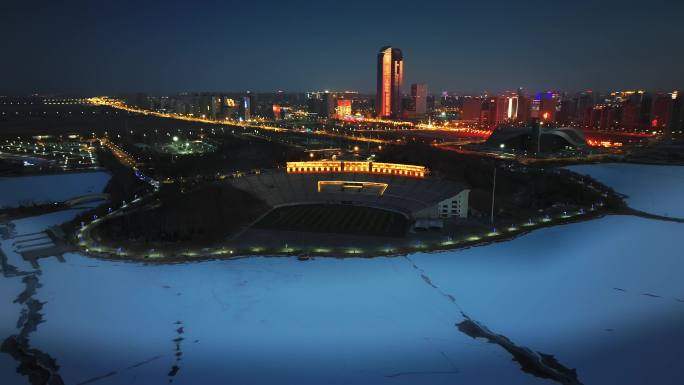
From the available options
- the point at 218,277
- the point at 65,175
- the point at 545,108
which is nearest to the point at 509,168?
the point at 218,277

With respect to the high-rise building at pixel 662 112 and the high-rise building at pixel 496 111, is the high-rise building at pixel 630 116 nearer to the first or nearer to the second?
the high-rise building at pixel 662 112

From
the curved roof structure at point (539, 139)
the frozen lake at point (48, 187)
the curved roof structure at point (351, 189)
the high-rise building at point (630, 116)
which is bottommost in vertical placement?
the frozen lake at point (48, 187)

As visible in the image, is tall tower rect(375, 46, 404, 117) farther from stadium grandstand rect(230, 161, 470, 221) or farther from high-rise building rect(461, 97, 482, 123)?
stadium grandstand rect(230, 161, 470, 221)

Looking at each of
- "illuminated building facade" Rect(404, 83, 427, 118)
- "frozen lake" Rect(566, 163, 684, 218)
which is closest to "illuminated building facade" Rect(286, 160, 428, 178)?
"frozen lake" Rect(566, 163, 684, 218)

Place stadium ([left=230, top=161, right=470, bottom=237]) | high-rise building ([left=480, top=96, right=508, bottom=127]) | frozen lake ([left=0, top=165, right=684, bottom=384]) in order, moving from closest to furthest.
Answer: frozen lake ([left=0, top=165, right=684, bottom=384]), stadium ([left=230, top=161, right=470, bottom=237]), high-rise building ([left=480, top=96, right=508, bottom=127])

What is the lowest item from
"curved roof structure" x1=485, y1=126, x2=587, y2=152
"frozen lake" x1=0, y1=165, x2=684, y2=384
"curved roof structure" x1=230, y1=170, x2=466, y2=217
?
"frozen lake" x1=0, y1=165, x2=684, y2=384

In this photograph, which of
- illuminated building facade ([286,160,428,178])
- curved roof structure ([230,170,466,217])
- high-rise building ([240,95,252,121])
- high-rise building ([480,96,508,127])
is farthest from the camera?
high-rise building ([240,95,252,121])

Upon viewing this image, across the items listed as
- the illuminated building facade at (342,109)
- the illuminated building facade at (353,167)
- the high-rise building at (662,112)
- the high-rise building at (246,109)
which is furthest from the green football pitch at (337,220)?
the illuminated building facade at (342,109)
